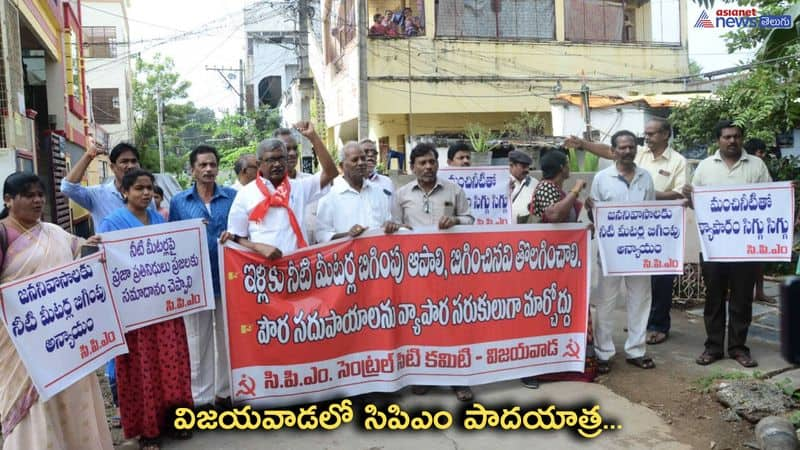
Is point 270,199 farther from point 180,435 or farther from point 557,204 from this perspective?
point 557,204

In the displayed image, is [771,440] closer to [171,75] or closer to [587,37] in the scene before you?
[587,37]

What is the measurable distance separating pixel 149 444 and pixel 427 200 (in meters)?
2.45

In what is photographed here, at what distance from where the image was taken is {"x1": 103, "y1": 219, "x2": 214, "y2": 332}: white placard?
4.12 m

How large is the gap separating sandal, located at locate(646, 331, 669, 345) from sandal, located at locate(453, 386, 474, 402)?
2.25 meters

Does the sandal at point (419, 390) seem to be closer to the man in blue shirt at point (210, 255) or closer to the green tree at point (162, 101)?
the man in blue shirt at point (210, 255)

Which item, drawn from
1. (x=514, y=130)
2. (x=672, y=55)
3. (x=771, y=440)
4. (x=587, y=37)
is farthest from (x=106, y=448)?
(x=672, y=55)

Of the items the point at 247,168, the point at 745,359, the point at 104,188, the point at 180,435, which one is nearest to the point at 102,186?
the point at 104,188

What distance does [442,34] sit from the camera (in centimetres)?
2122

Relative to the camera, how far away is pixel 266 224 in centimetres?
453

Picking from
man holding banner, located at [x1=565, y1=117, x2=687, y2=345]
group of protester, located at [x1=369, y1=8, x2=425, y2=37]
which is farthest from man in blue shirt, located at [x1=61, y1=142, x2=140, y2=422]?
group of protester, located at [x1=369, y1=8, x2=425, y2=37]

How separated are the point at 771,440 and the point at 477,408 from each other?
1760mm

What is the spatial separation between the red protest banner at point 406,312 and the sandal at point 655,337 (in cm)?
146

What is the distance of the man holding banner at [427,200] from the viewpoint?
4969 millimetres
